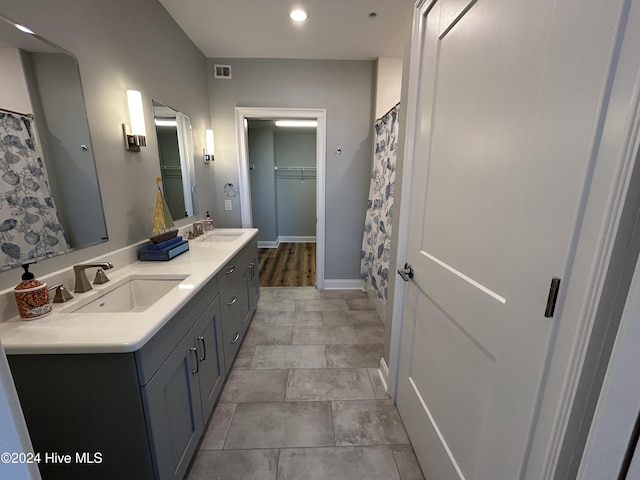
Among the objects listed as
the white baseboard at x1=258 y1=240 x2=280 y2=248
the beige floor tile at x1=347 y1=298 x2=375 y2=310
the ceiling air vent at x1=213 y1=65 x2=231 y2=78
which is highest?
the ceiling air vent at x1=213 y1=65 x2=231 y2=78

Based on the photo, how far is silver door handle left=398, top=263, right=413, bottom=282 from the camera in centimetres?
135

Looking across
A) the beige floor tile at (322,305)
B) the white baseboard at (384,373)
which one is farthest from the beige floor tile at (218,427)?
the beige floor tile at (322,305)

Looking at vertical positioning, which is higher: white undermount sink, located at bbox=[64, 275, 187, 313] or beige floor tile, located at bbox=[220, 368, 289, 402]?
white undermount sink, located at bbox=[64, 275, 187, 313]

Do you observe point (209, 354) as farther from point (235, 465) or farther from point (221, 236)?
point (221, 236)

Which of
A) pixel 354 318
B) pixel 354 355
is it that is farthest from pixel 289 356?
pixel 354 318

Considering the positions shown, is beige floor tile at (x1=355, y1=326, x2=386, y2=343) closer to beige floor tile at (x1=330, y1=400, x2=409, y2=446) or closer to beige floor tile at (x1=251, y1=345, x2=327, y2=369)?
beige floor tile at (x1=251, y1=345, x2=327, y2=369)

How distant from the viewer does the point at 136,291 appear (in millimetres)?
1407

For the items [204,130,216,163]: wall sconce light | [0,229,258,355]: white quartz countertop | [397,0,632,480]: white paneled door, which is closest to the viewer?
[397,0,632,480]: white paneled door

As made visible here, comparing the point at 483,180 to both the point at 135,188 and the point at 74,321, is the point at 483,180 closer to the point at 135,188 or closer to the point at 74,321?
the point at 74,321

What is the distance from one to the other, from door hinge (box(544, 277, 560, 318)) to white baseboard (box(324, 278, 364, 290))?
2835 millimetres

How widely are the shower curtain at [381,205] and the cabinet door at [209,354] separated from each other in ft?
4.63

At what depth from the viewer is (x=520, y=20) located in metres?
0.67

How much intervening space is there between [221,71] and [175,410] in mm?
3130

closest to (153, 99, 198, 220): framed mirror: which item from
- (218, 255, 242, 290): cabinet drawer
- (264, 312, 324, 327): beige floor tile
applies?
(218, 255, 242, 290): cabinet drawer
